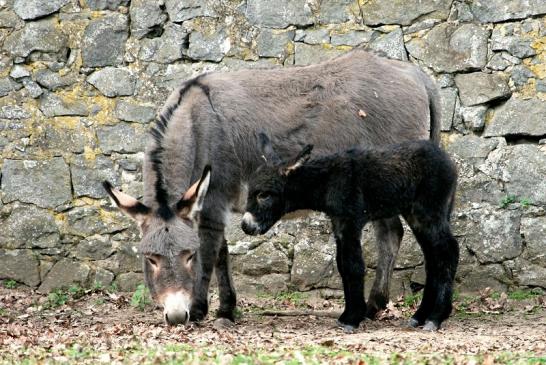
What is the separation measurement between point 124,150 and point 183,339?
10.3 feet

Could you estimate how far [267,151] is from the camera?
6648mm

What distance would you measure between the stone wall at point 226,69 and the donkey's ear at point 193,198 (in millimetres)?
2137

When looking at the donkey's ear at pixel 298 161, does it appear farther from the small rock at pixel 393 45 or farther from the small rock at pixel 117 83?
the small rock at pixel 117 83

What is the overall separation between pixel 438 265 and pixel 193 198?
70.1 inches

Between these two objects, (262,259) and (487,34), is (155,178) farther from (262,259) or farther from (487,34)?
(487,34)

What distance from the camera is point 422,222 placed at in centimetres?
660

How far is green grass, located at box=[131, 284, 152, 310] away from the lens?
791 cm

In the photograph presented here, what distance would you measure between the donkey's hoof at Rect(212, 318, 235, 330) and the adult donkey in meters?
0.10

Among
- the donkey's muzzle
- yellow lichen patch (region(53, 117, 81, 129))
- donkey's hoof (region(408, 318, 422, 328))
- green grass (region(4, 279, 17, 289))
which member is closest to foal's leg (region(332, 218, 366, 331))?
donkey's hoof (region(408, 318, 422, 328))

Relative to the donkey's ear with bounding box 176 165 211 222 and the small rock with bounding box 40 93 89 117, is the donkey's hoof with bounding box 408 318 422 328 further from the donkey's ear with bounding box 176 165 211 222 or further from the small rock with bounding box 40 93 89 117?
the small rock with bounding box 40 93 89 117

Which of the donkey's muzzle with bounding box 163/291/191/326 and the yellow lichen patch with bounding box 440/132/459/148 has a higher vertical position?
the yellow lichen patch with bounding box 440/132/459/148

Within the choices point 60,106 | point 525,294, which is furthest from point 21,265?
point 525,294

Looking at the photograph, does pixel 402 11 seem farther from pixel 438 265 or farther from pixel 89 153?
pixel 89 153

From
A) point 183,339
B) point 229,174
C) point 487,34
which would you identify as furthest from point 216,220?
point 487,34
